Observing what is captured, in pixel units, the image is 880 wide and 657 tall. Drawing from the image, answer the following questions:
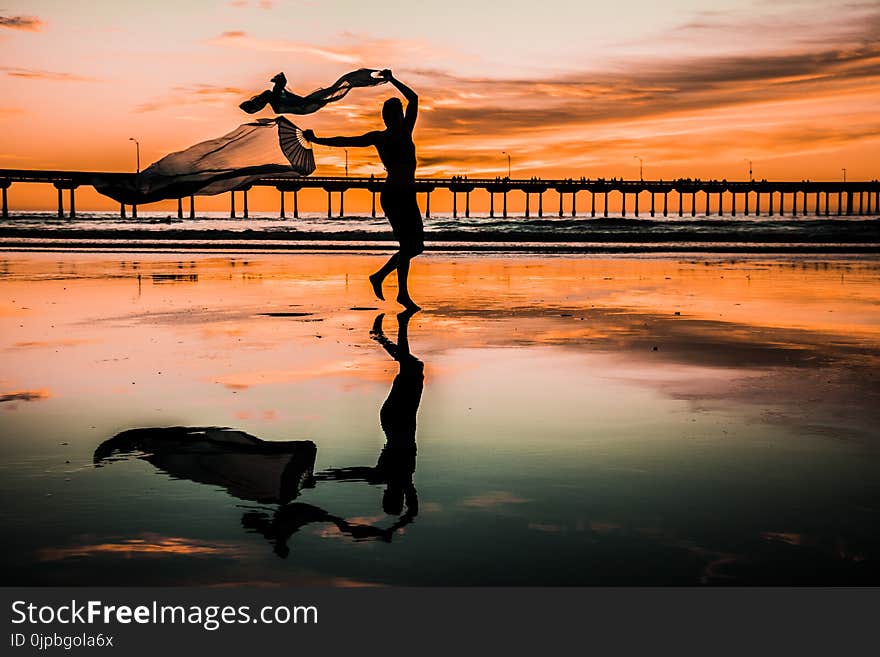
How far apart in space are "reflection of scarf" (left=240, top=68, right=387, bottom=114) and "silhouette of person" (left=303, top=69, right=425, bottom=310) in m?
0.27

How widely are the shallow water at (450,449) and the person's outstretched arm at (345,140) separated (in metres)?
2.19

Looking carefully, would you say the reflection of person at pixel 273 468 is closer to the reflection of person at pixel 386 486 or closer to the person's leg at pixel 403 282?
the reflection of person at pixel 386 486

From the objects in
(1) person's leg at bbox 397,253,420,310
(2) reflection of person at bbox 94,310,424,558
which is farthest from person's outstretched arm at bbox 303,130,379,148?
(2) reflection of person at bbox 94,310,424,558

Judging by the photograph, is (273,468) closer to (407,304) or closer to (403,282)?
(407,304)

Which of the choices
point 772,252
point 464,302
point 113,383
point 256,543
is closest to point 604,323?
point 464,302

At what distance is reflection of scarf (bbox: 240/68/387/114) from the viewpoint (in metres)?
12.9

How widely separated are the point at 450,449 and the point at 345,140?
8.10 m

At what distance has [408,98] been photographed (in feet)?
46.5

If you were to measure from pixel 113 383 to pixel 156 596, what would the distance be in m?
5.06

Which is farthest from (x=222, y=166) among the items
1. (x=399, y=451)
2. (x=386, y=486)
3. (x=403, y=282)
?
(x=386, y=486)

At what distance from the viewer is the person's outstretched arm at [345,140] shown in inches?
528

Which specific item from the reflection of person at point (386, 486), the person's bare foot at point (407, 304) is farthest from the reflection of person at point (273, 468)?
the person's bare foot at point (407, 304)

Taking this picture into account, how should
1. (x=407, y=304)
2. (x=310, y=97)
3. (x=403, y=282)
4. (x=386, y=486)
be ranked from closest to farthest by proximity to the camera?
1. (x=386, y=486)
2. (x=310, y=97)
3. (x=407, y=304)
4. (x=403, y=282)

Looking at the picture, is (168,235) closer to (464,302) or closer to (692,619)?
(464,302)
